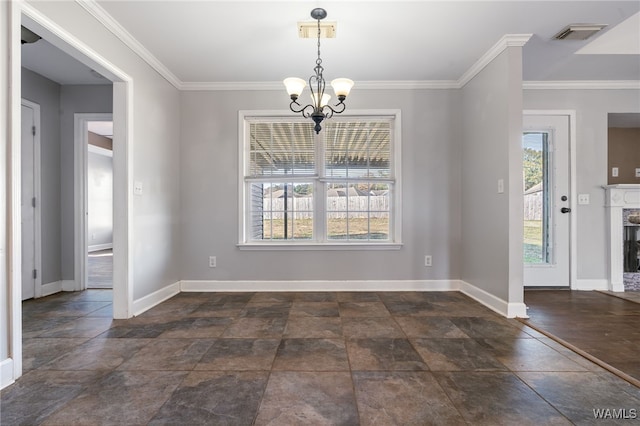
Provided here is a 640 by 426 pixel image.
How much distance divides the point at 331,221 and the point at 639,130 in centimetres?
421

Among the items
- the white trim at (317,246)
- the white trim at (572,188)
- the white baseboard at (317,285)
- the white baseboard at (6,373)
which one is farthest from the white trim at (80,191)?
the white trim at (572,188)

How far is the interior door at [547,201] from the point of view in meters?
3.57

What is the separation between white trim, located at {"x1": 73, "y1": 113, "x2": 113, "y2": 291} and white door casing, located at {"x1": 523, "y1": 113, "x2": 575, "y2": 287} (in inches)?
208

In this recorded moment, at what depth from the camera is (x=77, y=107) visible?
3627 millimetres

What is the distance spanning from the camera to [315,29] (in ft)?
7.98

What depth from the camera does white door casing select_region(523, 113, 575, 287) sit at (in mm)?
3566

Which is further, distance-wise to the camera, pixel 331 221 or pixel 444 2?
pixel 331 221

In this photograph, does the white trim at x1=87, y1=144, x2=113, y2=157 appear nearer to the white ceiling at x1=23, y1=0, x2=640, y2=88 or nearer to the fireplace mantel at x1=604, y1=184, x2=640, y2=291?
the white ceiling at x1=23, y1=0, x2=640, y2=88

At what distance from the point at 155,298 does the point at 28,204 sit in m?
1.81

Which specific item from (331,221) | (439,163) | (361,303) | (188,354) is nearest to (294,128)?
(331,221)

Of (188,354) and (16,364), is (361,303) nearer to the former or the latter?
(188,354)

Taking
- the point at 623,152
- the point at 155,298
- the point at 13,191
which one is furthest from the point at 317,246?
the point at 623,152

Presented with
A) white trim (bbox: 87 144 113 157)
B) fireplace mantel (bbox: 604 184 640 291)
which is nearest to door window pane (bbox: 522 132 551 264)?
fireplace mantel (bbox: 604 184 640 291)

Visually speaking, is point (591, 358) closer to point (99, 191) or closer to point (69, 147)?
point (69, 147)
